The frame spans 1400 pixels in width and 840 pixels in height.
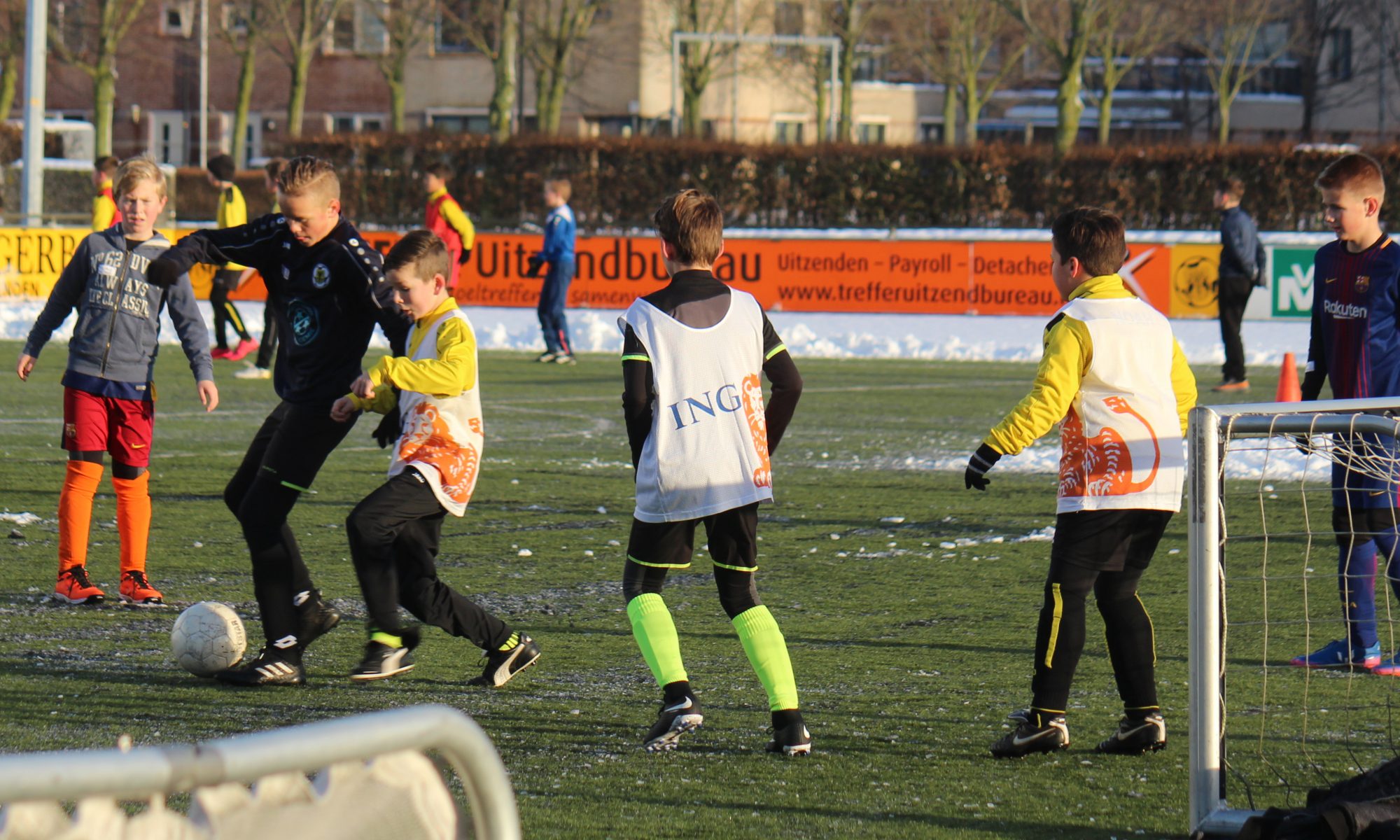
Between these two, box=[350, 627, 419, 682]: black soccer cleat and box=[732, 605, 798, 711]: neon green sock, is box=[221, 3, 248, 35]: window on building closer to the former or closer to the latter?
box=[350, 627, 419, 682]: black soccer cleat

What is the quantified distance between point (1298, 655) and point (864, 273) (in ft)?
55.5

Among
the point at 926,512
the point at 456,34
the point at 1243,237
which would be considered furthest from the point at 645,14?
the point at 926,512

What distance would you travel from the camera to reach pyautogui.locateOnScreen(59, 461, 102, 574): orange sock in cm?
698

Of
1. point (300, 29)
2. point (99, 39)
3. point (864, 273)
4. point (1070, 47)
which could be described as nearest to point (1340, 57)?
point (1070, 47)

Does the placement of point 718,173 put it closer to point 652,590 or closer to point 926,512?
point 926,512

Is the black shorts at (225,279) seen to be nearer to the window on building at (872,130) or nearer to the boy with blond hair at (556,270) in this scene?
the boy with blond hair at (556,270)

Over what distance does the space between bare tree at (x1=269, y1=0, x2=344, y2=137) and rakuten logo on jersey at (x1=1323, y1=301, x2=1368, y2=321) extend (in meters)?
42.4

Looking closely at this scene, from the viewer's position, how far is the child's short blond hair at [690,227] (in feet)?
15.8

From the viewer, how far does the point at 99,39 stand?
4512 centimetres

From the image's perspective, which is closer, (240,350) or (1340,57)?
(240,350)

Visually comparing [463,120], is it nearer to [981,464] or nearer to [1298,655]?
[1298,655]

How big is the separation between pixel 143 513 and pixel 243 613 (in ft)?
2.22

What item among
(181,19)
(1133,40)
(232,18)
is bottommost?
(1133,40)

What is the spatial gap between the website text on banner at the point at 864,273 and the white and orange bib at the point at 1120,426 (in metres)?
17.3
